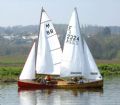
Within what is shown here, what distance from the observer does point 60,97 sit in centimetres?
5322

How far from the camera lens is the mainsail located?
205ft

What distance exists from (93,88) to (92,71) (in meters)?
1.78

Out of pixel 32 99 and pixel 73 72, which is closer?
pixel 32 99

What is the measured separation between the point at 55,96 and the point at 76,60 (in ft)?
32.1

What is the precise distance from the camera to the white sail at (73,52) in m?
62.9

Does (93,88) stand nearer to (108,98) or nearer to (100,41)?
(108,98)

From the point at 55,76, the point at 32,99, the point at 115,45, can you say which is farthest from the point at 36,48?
the point at 115,45

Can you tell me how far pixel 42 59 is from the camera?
210ft

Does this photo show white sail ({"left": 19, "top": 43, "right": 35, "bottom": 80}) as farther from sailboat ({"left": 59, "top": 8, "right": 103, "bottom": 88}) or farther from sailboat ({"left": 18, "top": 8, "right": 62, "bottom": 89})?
sailboat ({"left": 59, "top": 8, "right": 103, "bottom": 88})

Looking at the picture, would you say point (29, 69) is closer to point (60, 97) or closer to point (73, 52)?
point (73, 52)

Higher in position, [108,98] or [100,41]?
[100,41]

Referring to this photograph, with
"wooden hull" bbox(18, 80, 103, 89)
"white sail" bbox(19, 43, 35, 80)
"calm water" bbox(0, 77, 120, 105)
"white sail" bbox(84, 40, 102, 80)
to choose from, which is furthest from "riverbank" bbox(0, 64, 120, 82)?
"white sail" bbox(84, 40, 102, 80)

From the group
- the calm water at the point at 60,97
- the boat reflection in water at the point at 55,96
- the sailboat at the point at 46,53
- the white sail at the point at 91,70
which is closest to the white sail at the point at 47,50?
the sailboat at the point at 46,53

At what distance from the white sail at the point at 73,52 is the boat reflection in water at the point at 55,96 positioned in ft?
11.5
